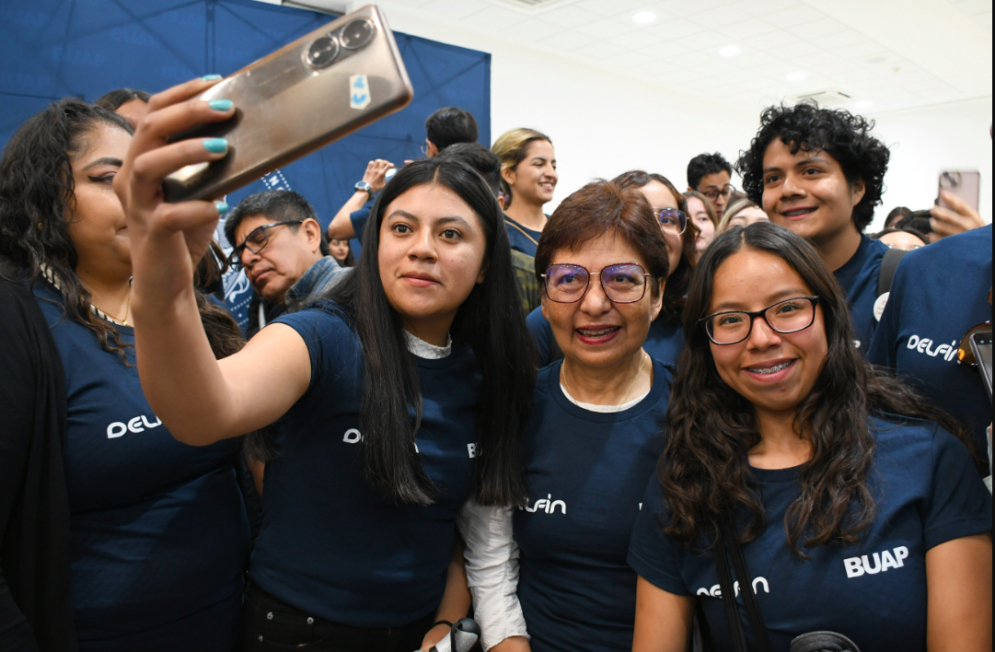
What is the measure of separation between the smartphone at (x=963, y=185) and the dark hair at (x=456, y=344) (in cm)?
104

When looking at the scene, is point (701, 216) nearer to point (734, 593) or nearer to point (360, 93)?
point (734, 593)

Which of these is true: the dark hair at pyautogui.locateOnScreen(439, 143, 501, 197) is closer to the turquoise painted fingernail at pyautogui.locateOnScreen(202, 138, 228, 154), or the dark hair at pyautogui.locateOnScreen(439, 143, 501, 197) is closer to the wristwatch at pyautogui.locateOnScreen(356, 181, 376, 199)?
the wristwatch at pyautogui.locateOnScreen(356, 181, 376, 199)

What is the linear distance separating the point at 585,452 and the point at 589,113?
7.45 m

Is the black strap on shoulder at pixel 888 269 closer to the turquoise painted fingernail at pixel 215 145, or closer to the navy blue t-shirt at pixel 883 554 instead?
the navy blue t-shirt at pixel 883 554

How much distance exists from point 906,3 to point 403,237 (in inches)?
265

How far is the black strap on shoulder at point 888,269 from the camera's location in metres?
1.83

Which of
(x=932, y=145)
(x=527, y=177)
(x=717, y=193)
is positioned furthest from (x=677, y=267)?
(x=932, y=145)

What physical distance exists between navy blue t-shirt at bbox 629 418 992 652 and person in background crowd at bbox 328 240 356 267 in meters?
3.13

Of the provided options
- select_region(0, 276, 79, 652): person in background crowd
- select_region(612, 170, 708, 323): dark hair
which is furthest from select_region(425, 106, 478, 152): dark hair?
select_region(0, 276, 79, 652): person in background crowd

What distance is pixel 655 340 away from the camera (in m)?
1.93

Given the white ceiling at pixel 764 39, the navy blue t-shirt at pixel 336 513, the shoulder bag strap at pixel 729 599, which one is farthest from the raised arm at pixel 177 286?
the white ceiling at pixel 764 39

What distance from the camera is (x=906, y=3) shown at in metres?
6.06

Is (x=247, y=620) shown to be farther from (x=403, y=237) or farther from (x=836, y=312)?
(x=836, y=312)

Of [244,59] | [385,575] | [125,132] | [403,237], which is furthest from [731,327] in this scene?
[244,59]
